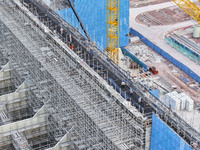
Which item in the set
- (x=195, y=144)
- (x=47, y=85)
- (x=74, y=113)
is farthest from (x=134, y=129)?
(x=47, y=85)

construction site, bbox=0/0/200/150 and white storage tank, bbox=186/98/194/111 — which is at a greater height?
construction site, bbox=0/0/200/150

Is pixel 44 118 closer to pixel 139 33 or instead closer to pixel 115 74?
pixel 115 74

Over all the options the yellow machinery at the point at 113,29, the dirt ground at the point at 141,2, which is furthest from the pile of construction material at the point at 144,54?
the dirt ground at the point at 141,2

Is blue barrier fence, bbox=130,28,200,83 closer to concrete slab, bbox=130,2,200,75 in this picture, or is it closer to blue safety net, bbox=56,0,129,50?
concrete slab, bbox=130,2,200,75

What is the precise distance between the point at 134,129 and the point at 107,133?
284cm

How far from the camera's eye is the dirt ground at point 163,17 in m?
105

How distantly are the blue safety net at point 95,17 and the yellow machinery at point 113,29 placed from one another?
124 cm

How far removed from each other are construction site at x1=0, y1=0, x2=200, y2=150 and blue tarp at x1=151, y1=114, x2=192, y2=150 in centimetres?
10

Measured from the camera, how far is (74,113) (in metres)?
51.8

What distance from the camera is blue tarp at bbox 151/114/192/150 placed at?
135 ft

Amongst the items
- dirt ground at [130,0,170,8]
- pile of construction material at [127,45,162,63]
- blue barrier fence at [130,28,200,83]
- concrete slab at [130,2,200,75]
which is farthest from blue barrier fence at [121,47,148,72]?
dirt ground at [130,0,170,8]

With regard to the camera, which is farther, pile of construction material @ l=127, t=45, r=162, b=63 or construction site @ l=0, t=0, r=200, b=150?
pile of construction material @ l=127, t=45, r=162, b=63

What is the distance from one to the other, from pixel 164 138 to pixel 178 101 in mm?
25520

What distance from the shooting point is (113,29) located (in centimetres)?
8519
